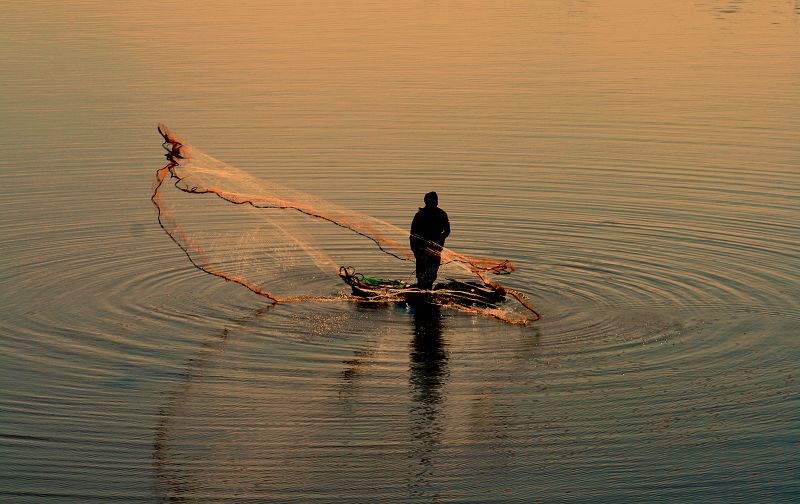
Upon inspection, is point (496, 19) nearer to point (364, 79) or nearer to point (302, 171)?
point (364, 79)

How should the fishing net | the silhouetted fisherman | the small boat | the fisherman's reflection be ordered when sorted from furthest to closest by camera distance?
the silhouetted fisherman < the small boat < the fishing net < the fisherman's reflection

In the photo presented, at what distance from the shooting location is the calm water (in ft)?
45.2

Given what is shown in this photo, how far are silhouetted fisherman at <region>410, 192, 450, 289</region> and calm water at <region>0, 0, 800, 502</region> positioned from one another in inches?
30.1

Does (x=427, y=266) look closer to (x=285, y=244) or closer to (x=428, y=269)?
(x=428, y=269)

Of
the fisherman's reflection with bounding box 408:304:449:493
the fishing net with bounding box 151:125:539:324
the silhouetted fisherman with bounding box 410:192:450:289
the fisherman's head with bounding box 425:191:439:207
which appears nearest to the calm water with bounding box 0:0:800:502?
the fisherman's reflection with bounding box 408:304:449:493

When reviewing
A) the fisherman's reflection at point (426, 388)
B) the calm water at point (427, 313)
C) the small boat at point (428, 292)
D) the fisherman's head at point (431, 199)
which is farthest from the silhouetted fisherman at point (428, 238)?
the calm water at point (427, 313)

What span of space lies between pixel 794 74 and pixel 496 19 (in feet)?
72.4

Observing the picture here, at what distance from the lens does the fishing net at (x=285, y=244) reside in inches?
723

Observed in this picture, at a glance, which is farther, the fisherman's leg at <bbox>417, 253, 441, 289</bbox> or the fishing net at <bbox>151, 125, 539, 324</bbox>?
the fisherman's leg at <bbox>417, 253, 441, 289</bbox>

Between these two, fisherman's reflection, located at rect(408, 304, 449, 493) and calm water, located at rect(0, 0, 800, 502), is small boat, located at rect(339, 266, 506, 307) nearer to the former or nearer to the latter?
fisherman's reflection, located at rect(408, 304, 449, 493)

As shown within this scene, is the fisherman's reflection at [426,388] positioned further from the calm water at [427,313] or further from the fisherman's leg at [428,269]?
the fisherman's leg at [428,269]

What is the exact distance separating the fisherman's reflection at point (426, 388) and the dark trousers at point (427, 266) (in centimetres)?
41

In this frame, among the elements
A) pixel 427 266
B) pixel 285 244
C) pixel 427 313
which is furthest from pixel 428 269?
pixel 285 244

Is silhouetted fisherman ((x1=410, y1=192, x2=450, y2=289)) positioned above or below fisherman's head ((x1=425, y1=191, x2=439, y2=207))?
below
